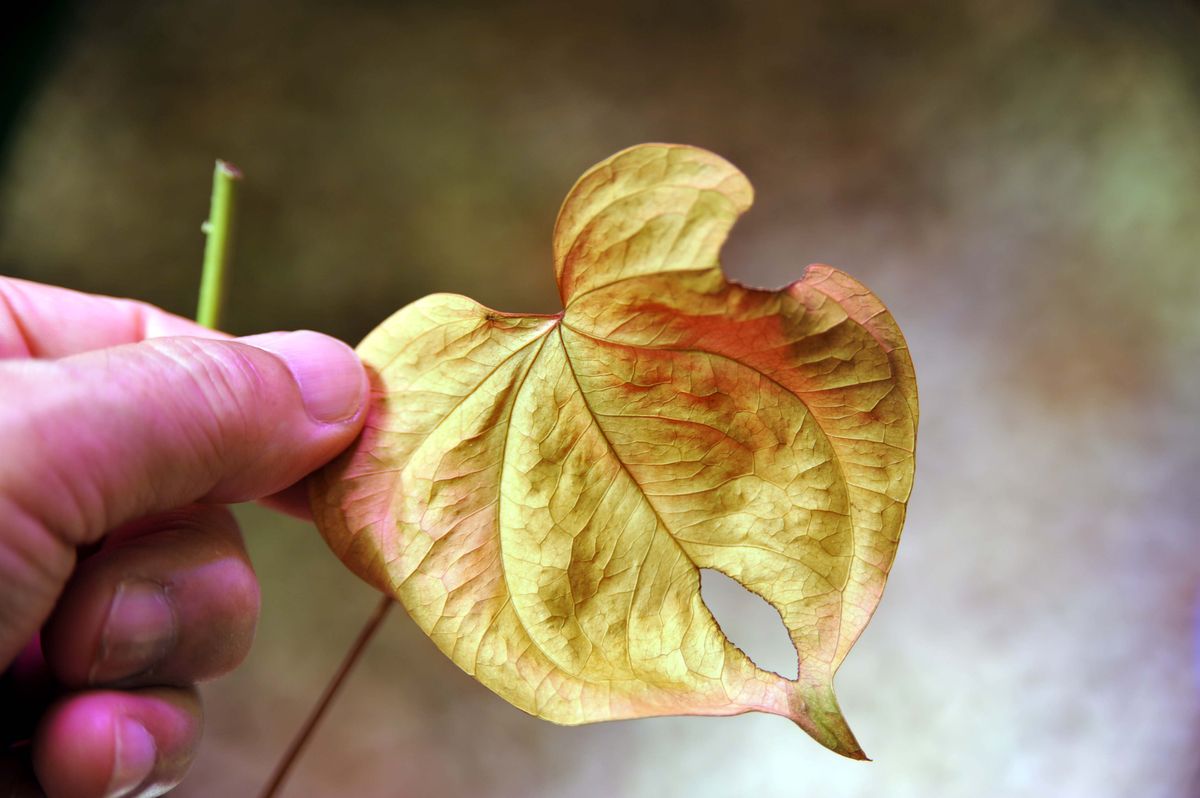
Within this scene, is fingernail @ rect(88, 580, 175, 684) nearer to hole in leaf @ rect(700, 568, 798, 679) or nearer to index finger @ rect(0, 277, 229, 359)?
index finger @ rect(0, 277, 229, 359)

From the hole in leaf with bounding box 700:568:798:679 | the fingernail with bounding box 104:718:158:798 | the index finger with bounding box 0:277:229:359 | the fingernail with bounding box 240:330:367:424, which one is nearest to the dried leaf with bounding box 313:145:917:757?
the fingernail with bounding box 240:330:367:424

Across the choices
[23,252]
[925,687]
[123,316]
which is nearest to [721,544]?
[123,316]

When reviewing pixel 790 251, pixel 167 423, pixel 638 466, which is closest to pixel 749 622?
pixel 790 251

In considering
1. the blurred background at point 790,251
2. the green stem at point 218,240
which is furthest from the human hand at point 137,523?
the blurred background at point 790,251

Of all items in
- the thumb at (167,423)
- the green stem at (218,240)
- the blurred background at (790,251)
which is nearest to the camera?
the thumb at (167,423)

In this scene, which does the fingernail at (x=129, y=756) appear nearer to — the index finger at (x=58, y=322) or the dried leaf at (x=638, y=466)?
the dried leaf at (x=638, y=466)

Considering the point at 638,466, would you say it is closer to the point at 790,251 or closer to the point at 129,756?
the point at 129,756

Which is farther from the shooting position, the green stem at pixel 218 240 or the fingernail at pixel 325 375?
the green stem at pixel 218 240
